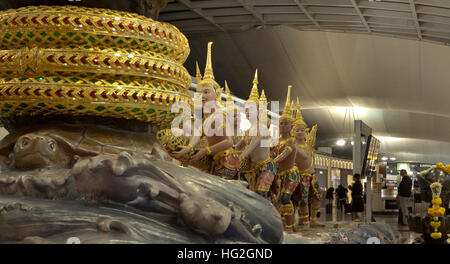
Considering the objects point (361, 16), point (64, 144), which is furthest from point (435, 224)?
point (361, 16)

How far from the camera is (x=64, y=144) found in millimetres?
1091

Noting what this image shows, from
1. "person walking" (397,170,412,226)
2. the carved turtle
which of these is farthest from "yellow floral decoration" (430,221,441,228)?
"person walking" (397,170,412,226)

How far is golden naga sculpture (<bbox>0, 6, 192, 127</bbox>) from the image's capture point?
3.60ft

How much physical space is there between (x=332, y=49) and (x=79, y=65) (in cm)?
1566

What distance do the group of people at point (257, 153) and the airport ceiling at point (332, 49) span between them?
6.92 m

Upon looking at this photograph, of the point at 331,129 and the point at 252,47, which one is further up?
the point at 252,47

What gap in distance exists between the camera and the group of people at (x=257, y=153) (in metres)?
3.74

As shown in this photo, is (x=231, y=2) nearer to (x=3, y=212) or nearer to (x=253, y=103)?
(x=253, y=103)

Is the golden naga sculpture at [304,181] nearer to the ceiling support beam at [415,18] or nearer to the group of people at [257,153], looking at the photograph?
the group of people at [257,153]
